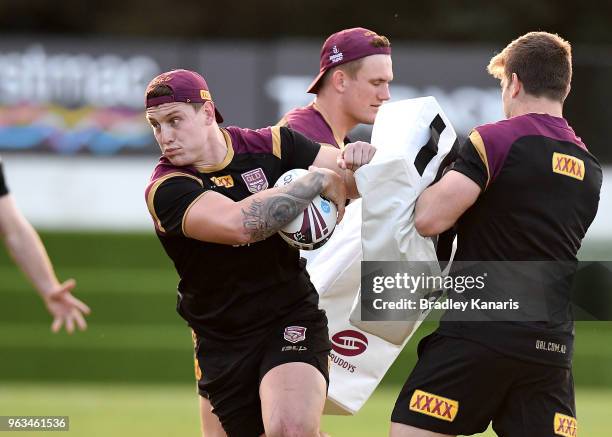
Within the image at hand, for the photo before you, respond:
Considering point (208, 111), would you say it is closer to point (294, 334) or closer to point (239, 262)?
point (239, 262)

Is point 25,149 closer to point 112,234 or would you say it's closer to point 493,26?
point 112,234

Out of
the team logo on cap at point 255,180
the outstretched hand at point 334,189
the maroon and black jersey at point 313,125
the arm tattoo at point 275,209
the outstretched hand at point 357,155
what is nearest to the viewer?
the arm tattoo at point 275,209

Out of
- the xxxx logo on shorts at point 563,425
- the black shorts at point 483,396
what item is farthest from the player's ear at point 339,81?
the xxxx logo on shorts at point 563,425

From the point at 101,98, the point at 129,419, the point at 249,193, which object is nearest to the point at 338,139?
the point at 249,193

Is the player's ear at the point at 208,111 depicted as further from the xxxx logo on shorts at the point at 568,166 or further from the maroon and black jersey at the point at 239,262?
the xxxx logo on shorts at the point at 568,166

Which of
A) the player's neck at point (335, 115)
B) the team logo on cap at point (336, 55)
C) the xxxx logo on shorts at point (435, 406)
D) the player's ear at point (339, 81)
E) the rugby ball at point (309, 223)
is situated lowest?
the xxxx logo on shorts at point (435, 406)

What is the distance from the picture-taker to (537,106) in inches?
190

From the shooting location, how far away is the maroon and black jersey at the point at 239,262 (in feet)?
17.0

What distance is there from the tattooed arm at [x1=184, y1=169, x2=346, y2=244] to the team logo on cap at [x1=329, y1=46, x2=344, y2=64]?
174 cm

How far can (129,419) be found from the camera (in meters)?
9.84

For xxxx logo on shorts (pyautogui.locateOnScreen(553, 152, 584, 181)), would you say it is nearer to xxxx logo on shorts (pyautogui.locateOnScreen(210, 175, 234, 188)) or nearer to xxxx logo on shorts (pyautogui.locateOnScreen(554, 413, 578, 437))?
xxxx logo on shorts (pyautogui.locateOnScreen(554, 413, 578, 437))

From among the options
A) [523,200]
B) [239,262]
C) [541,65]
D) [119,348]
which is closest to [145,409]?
[119,348]

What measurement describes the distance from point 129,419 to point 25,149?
4.16 meters

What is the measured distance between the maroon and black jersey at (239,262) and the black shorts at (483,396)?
2.72ft
